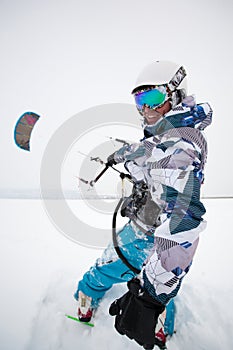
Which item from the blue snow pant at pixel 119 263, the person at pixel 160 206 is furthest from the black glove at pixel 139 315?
the blue snow pant at pixel 119 263

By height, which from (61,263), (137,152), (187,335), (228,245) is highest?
(137,152)

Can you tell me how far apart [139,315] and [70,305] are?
1.47m

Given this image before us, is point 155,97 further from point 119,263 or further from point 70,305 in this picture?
point 70,305

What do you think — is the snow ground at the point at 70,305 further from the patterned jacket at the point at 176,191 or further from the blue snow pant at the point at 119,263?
the patterned jacket at the point at 176,191

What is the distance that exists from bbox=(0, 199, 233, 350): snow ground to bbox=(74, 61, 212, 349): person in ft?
0.76

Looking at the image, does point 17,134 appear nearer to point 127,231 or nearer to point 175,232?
point 127,231

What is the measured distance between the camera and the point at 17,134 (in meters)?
2.47

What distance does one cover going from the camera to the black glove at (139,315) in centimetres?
105

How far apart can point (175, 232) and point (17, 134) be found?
228 cm

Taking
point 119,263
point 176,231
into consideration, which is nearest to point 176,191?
point 176,231

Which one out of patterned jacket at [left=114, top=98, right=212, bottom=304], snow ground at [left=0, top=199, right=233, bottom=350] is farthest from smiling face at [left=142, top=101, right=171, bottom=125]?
snow ground at [left=0, top=199, right=233, bottom=350]

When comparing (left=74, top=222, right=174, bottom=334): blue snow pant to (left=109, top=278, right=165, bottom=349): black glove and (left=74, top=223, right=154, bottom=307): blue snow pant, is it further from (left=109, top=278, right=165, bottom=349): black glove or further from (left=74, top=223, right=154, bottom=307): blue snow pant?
(left=109, top=278, right=165, bottom=349): black glove

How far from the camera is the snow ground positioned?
1729mm

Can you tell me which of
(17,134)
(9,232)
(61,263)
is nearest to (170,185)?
(17,134)
